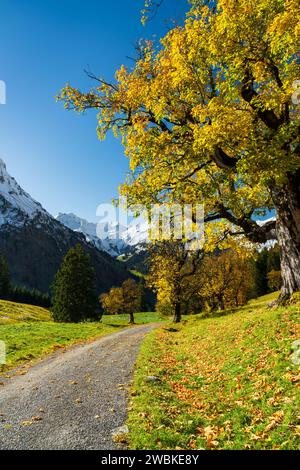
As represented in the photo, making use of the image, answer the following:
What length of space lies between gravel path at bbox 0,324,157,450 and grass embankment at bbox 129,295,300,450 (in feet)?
2.53

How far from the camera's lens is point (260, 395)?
36.8ft

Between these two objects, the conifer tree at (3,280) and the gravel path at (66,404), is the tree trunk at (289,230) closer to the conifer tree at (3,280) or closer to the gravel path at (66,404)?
the gravel path at (66,404)

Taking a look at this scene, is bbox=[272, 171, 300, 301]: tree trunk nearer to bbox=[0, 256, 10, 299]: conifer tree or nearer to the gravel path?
the gravel path

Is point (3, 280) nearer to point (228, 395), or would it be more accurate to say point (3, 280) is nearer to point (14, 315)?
point (14, 315)

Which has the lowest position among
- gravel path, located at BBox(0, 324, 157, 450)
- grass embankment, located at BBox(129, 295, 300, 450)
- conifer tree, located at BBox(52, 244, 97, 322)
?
gravel path, located at BBox(0, 324, 157, 450)

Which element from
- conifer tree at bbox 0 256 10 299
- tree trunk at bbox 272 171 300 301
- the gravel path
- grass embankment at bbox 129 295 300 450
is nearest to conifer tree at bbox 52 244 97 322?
the gravel path

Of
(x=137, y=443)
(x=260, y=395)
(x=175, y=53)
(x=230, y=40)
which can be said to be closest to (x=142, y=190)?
(x=175, y=53)

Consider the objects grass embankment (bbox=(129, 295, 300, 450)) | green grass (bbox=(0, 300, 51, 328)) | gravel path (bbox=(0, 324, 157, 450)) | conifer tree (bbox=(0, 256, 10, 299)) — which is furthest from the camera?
conifer tree (bbox=(0, 256, 10, 299))

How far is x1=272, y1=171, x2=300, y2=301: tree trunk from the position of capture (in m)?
17.1

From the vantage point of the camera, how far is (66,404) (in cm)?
1199

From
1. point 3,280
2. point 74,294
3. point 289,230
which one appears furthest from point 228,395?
point 3,280

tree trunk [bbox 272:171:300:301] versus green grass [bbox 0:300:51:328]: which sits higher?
tree trunk [bbox 272:171:300:301]
